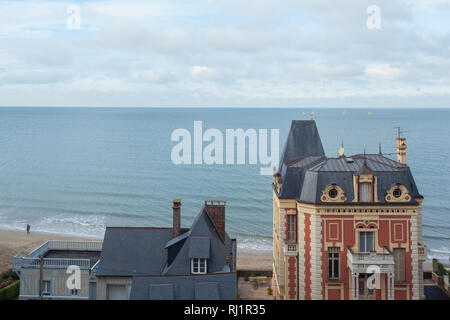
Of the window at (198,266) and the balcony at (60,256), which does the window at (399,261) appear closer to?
the window at (198,266)

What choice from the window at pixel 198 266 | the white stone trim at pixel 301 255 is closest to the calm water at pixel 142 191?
the white stone trim at pixel 301 255

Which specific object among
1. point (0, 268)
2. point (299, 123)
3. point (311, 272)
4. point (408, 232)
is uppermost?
point (299, 123)

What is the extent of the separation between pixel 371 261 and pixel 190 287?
1028 cm

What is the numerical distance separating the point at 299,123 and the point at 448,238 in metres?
38.4

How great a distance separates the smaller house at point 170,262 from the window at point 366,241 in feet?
25.8

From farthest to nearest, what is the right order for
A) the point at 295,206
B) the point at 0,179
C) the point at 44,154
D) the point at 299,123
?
the point at 44,154, the point at 0,179, the point at 299,123, the point at 295,206

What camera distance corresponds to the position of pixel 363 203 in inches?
1164

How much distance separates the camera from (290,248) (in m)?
31.5

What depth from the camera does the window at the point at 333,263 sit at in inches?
1182

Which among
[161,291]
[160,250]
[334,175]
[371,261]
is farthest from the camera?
[160,250]

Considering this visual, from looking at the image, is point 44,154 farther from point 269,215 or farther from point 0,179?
point 269,215

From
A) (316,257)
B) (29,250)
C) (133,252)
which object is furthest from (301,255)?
(29,250)

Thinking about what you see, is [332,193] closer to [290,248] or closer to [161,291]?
[290,248]
